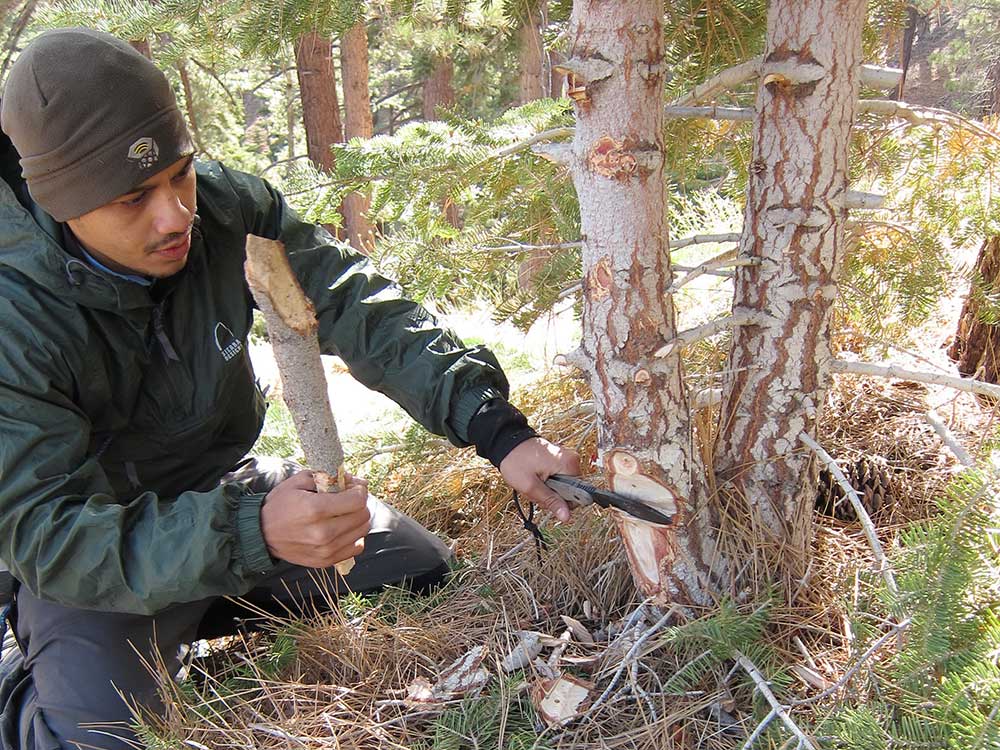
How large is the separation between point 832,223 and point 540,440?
0.93 metres

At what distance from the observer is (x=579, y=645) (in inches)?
79.2

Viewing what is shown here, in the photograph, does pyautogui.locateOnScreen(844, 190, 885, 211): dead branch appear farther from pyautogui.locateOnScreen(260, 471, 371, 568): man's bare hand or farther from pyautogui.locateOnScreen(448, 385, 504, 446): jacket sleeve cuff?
pyautogui.locateOnScreen(260, 471, 371, 568): man's bare hand

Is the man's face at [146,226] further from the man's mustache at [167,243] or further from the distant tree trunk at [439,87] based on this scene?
the distant tree trunk at [439,87]

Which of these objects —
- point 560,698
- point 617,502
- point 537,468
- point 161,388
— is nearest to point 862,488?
point 617,502

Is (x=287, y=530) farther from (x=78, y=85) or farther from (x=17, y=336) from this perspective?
(x=78, y=85)

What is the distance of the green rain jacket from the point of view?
174cm

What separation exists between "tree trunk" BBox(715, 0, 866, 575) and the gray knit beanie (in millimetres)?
1504

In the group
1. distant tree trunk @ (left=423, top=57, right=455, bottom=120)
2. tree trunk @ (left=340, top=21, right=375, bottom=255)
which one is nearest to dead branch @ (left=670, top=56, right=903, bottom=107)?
tree trunk @ (left=340, top=21, right=375, bottom=255)

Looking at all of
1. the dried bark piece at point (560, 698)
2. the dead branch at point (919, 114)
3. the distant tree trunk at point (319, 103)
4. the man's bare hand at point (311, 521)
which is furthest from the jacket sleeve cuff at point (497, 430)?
the distant tree trunk at point (319, 103)

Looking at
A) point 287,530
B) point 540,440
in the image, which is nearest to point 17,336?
point 287,530

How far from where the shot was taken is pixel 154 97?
189cm

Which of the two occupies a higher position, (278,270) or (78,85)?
(78,85)

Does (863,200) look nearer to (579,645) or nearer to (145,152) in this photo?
(579,645)

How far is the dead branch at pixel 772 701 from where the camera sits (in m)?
1.41
